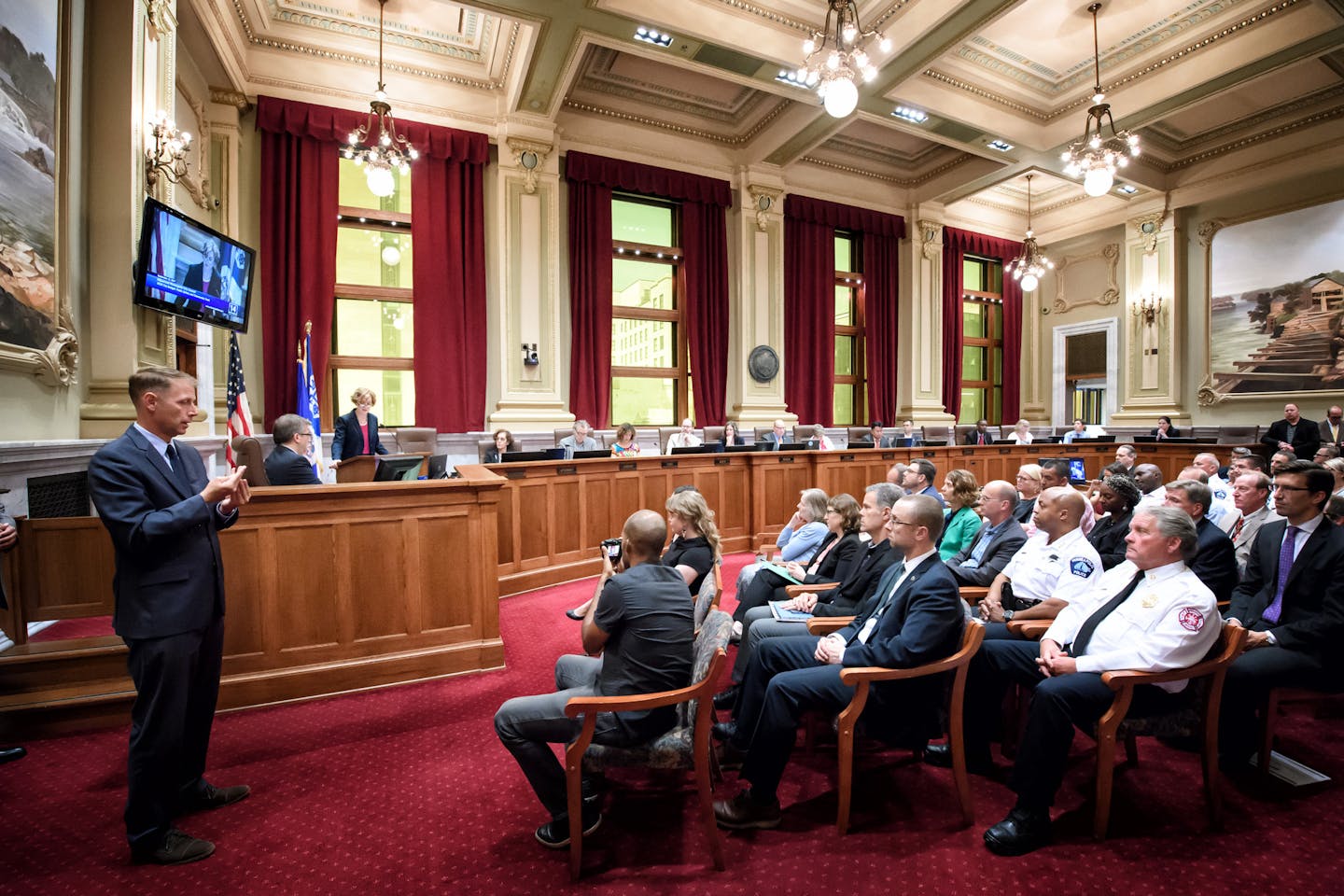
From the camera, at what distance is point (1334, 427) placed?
8320 millimetres

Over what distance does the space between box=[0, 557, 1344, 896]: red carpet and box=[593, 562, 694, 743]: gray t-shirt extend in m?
0.47

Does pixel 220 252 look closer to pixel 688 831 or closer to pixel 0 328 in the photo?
pixel 0 328

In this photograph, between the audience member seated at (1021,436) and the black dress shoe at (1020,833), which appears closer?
the black dress shoe at (1020,833)

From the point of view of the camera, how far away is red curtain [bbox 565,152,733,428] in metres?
8.36

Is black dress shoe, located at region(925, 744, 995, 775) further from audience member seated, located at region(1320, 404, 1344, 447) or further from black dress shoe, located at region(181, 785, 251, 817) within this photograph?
audience member seated, located at region(1320, 404, 1344, 447)

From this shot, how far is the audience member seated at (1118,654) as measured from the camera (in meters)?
1.97

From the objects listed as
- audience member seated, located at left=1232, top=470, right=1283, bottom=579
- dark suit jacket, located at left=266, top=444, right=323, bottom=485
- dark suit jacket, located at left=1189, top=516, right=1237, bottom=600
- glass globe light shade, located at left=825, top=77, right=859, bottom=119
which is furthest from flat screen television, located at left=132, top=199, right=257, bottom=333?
audience member seated, located at left=1232, top=470, right=1283, bottom=579

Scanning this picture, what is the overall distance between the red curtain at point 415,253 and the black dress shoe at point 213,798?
18.4 feet

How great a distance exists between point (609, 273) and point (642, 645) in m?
7.32

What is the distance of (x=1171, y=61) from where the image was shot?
7.25 metres

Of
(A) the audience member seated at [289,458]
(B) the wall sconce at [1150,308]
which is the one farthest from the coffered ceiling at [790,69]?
(A) the audience member seated at [289,458]

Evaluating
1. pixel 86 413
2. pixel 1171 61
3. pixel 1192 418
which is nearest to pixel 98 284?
pixel 86 413

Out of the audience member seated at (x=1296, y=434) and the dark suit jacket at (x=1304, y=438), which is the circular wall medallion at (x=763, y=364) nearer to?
the audience member seated at (x=1296, y=434)

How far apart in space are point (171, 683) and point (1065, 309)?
1417cm
